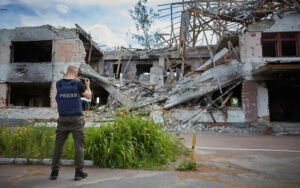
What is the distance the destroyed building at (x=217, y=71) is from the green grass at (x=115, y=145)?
13.6ft

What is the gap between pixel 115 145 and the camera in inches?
120

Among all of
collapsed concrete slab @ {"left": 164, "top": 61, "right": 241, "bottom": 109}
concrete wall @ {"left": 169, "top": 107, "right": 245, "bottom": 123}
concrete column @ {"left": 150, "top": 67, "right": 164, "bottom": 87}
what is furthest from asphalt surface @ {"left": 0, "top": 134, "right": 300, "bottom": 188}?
concrete column @ {"left": 150, "top": 67, "right": 164, "bottom": 87}

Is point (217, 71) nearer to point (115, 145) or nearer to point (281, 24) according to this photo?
point (281, 24)

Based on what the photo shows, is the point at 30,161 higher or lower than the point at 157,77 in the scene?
lower

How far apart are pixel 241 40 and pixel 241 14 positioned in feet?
8.05

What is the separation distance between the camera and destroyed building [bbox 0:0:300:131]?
30.0ft

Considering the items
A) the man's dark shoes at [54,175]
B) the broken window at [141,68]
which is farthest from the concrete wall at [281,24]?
the man's dark shoes at [54,175]

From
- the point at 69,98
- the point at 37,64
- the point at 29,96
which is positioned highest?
the point at 37,64

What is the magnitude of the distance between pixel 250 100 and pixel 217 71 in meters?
2.53

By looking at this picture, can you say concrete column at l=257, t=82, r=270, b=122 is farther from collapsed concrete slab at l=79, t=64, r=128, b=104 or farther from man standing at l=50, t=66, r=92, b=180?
man standing at l=50, t=66, r=92, b=180

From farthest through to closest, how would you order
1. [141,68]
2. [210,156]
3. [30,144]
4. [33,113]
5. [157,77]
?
[141,68] < [157,77] < [33,113] < [210,156] < [30,144]

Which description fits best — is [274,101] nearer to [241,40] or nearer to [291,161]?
[241,40]

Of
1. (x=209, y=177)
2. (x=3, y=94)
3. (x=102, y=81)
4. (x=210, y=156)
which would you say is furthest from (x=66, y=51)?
(x=209, y=177)

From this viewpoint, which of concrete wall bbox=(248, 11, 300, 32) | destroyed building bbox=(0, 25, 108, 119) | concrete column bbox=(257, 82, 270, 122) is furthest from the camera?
destroyed building bbox=(0, 25, 108, 119)
